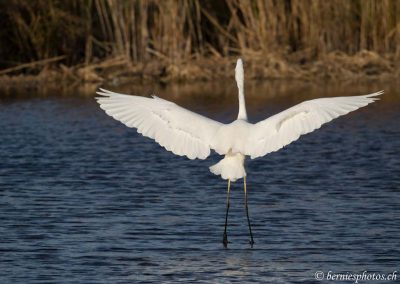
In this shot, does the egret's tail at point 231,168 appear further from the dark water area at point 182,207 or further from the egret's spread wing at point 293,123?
the dark water area at point 182,207

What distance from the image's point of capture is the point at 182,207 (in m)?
9.65

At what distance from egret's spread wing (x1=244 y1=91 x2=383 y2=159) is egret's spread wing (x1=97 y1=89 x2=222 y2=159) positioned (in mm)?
409

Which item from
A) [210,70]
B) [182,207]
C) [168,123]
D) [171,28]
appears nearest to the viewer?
[168,123]

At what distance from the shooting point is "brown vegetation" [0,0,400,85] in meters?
19.5

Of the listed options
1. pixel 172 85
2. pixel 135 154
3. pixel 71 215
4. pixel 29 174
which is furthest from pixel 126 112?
pixel 172 85

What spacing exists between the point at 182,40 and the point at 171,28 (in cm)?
30

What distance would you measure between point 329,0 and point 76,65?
4.70 m

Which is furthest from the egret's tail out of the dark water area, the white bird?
the dark water area

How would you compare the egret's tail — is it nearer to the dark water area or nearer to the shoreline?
the dark water area

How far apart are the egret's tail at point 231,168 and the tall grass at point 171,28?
11.7 metres

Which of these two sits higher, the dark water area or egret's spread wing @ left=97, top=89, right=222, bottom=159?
egret's spread wing @ left=97, top=89, right=222, bottom=159

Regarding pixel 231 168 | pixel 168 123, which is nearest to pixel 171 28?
pixel 168 123

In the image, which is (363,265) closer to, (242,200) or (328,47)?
(242,200)

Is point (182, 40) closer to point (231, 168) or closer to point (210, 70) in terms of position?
point (210, 70)
